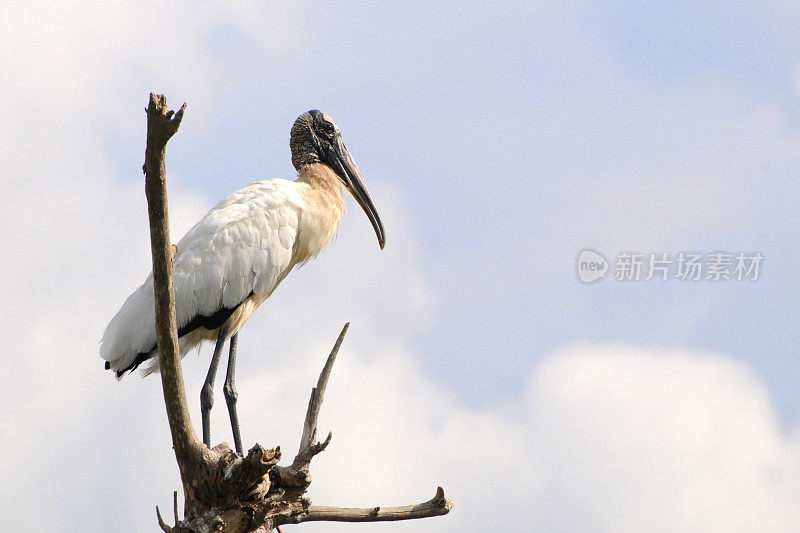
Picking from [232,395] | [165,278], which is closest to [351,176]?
[232,395]

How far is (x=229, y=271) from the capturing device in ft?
24.2

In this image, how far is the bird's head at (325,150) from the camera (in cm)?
844

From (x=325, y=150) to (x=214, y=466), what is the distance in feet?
13.3

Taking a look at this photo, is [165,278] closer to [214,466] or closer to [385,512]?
[214,466]

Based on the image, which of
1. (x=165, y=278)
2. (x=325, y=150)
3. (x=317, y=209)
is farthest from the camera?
(x=325, y=150)

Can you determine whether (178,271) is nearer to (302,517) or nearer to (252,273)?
(252,273)

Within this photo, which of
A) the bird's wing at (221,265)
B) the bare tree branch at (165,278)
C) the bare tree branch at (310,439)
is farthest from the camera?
the bird's wing at (221,265)

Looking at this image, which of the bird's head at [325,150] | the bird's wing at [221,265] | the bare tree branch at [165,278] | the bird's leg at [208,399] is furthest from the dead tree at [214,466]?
the bird's head at [325,150]

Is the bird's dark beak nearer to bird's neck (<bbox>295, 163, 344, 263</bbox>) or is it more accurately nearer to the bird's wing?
bird's neck (<bbox>295, 163, 344, 263</bbox>)

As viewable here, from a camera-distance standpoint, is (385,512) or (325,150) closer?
(385,512)

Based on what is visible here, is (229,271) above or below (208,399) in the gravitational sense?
above

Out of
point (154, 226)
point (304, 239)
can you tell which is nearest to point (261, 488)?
point (154, 226)

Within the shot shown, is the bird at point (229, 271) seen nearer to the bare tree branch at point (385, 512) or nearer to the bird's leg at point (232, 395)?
the bird's leg at point (232, 395)

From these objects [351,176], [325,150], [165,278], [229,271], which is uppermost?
[325,150]
